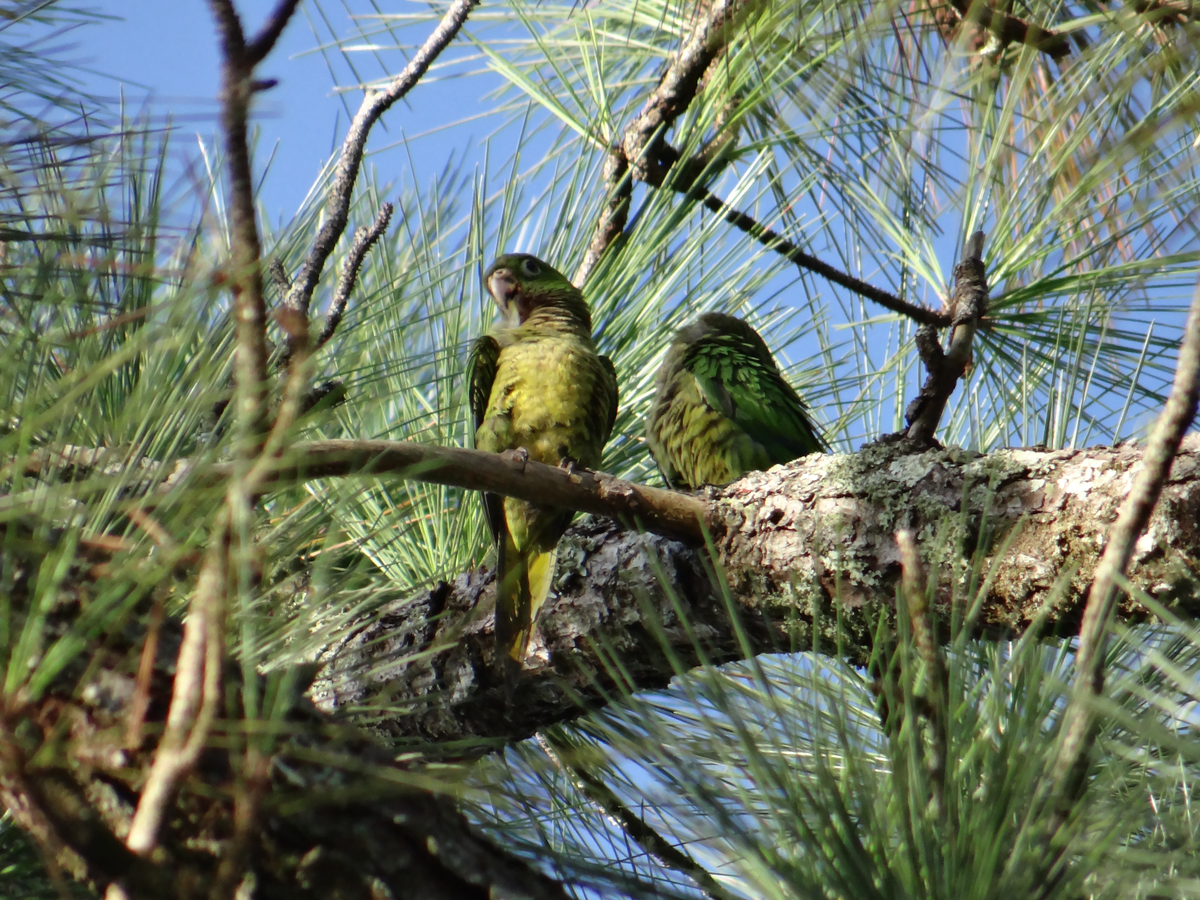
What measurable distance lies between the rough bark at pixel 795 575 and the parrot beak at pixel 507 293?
0.96 m

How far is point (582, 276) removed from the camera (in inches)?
105

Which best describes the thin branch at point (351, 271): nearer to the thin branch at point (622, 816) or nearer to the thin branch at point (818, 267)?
the thin branch at point (622, 816)

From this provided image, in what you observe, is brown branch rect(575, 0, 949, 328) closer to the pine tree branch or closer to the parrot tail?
the pine tree branch

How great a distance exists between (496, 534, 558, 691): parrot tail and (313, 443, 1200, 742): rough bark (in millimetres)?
22

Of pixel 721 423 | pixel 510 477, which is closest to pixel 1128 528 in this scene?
pixel 510 477

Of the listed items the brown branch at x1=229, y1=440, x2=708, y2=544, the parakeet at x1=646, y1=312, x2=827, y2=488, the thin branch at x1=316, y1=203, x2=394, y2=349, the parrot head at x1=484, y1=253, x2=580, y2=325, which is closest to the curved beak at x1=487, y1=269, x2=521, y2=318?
the parrot head at x1=484, y1=253, x2=580, y2=325

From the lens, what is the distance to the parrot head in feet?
8.48

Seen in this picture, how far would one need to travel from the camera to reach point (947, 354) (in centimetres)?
159

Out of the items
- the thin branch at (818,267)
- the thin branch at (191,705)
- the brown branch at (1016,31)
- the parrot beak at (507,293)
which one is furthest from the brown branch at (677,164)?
the thin branch at (191,705)

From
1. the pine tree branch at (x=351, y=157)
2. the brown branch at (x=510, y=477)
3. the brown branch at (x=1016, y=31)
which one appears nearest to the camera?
the brown branch at (x=510, y=477)

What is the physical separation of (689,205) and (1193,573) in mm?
1520

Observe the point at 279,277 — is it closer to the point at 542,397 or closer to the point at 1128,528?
the point at 542,397

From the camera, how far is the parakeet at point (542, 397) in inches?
82.1

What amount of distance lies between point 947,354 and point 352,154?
3.28ft
